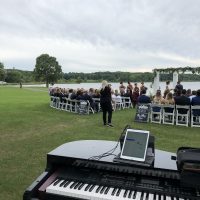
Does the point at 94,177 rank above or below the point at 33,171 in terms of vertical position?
above

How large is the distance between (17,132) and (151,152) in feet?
29.6

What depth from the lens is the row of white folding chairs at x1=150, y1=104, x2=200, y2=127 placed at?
1311 cm

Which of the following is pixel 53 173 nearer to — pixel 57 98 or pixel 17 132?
pixel 17 132

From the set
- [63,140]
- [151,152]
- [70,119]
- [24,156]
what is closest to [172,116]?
[70,119]

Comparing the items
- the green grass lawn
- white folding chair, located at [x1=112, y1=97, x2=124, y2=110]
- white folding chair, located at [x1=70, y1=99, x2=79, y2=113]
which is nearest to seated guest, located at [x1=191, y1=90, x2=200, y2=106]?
the green grass lawn

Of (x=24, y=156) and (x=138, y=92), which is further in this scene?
(x=138, y=92)

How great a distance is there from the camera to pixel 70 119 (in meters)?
14.9

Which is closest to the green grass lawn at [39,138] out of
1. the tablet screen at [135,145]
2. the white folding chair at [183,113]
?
the white folding chair at [183,113]

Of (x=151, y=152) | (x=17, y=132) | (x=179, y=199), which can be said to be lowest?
(x=17, y=132)

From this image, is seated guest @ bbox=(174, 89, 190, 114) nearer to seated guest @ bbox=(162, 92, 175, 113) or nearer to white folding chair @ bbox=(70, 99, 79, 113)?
seated guest @ bbox=(162, 92, 175, 113)

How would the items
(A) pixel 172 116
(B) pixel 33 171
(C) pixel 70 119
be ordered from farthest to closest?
(C) pixel 70 119
(A) pixel 172 116
(B) pixel 33 171

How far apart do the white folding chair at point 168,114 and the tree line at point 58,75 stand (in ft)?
29.2

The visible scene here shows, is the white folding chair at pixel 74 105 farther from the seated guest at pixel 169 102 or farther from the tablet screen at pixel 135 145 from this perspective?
the tablet screen at pixel 135 145

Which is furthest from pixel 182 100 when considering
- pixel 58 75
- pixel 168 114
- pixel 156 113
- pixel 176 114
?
pixel 58 75
